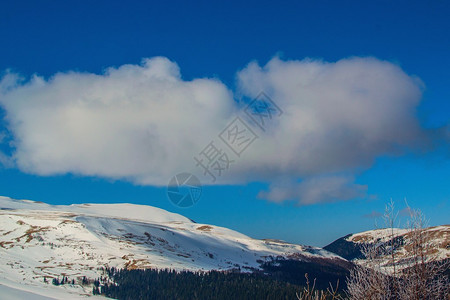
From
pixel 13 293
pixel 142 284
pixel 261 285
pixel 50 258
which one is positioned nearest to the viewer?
pixel 13 293

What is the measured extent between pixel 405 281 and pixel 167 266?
13946cm

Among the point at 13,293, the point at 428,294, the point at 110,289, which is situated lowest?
the point at 110,289

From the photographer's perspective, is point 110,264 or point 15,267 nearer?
point 15,267

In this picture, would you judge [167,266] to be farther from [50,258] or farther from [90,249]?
[50,258]

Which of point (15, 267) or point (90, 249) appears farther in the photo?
point (90, 249)

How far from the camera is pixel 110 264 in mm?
141875

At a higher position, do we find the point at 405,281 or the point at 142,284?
the point at 405,281

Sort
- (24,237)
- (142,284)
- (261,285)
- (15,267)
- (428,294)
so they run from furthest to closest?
(24,237) → (261,285) → (142,284) → (15,267) → (428,294)

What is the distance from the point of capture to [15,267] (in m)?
112

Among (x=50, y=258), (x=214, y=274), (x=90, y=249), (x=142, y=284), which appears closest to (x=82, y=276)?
(x=142, y=284)

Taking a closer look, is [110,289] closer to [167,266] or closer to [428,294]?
[167,266]

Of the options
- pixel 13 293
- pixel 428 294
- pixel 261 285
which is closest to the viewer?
pixel 428 294

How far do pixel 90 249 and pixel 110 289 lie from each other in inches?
1938

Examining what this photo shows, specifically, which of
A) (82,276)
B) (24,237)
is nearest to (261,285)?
(82,276)
